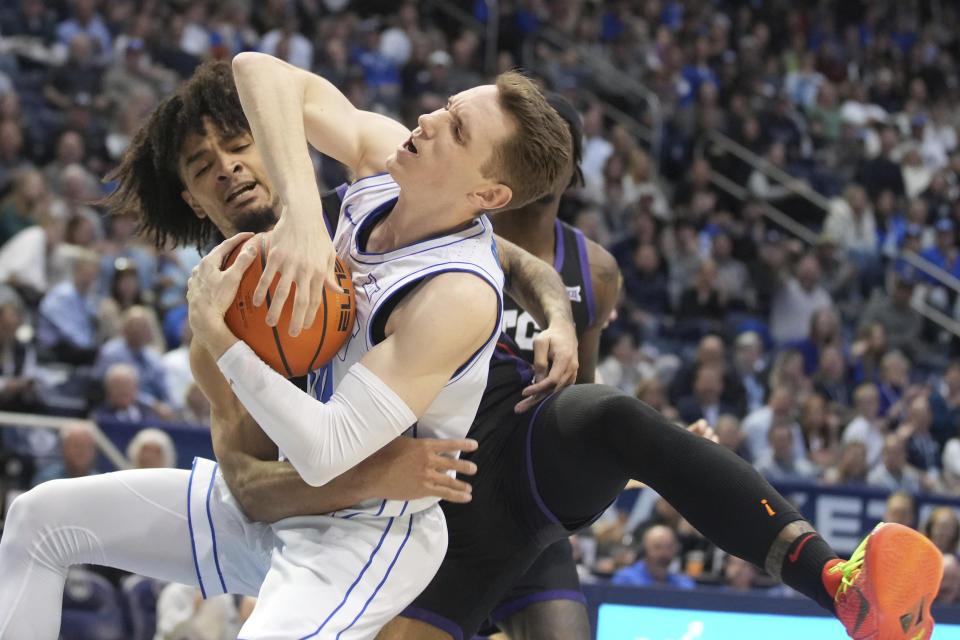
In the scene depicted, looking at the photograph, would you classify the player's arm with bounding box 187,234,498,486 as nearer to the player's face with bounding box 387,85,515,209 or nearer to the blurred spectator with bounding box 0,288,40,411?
the player's face with bounding box 387,85,515,209

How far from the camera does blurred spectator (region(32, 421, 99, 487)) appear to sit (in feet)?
20.5

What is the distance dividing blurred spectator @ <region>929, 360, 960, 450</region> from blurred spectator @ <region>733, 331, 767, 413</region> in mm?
1480

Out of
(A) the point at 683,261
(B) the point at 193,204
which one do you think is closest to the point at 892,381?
(A) the point at 683,261

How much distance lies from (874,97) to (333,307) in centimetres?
1454

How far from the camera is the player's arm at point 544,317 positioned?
3.04 metres

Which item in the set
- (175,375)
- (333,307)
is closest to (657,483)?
(333,307)

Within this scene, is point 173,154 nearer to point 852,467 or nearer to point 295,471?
point 295,471

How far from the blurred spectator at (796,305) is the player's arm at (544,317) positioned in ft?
27.8

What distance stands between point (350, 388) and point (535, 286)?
95 cm

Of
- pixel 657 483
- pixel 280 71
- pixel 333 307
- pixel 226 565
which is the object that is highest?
pixel 280 71

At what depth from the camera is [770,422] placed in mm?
9266

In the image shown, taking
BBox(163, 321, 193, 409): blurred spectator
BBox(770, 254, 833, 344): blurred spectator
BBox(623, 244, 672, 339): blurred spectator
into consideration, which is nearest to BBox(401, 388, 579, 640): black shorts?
BBox(163, 321, 193, 409): blurred spectator

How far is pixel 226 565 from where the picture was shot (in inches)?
119

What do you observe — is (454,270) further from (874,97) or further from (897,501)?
(874,97)
